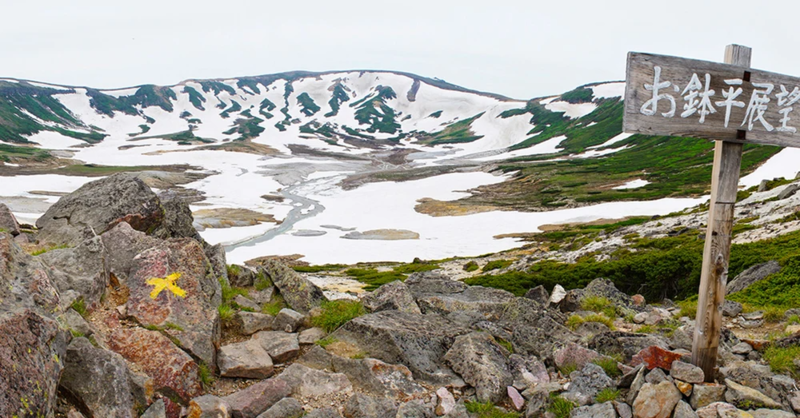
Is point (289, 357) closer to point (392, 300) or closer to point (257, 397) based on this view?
point (257, 397)

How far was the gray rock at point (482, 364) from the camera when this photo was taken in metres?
6.44

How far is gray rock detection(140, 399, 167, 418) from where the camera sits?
17.7 ft

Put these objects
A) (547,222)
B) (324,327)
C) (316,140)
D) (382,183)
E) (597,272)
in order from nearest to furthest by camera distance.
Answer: (324,327) < (597,272) < (547,222) < (382,183) < (316,140)

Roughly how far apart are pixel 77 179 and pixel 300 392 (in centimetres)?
10237

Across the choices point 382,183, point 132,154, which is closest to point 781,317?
point 382,183

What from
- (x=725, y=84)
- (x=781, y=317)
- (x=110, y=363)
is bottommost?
(x=781, y=317)

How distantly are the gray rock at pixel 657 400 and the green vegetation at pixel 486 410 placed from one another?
143 centimetres

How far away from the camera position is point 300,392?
626 centimetres

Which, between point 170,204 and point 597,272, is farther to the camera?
point 597,272

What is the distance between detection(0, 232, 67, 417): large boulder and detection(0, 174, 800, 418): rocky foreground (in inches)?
0.6

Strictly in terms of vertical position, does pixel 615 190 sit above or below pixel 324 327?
below

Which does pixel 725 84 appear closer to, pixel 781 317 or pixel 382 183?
pixel 781 317

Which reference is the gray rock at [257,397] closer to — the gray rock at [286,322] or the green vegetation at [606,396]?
the gray rock at [286,322]

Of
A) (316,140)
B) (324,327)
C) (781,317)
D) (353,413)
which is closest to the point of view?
(353,413)
